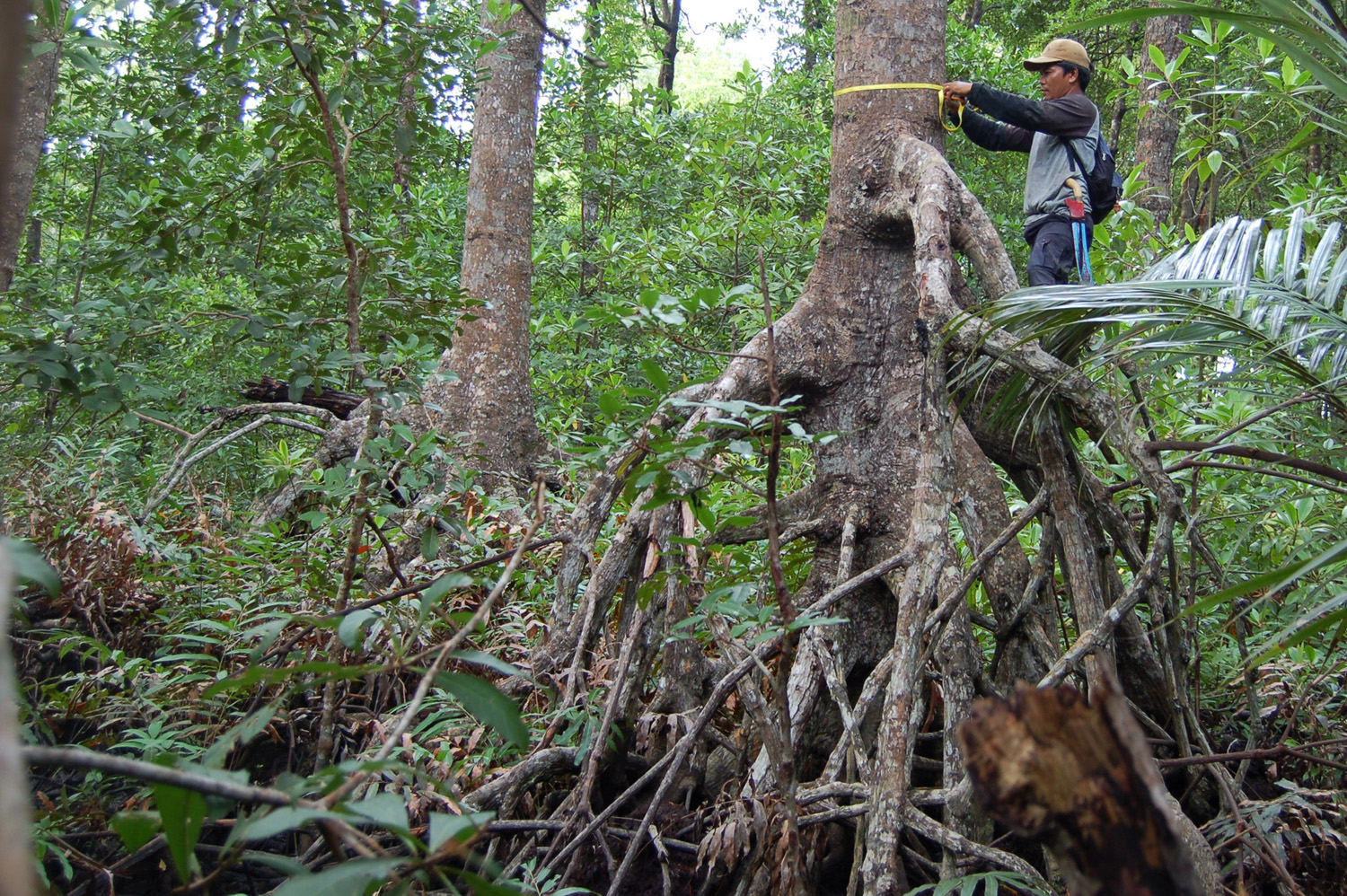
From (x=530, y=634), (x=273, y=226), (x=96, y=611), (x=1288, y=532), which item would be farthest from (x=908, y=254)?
(x=96, y=611)

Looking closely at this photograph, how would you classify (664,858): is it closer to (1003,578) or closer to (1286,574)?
(1003,578)

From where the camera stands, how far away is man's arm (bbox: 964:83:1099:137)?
3.76 m

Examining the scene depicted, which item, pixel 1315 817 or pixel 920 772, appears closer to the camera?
pixel 1315 817

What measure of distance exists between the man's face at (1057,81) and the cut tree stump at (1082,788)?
13.1ft

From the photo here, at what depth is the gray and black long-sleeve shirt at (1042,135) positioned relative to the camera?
383cm

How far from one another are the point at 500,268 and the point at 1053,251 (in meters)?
3.12

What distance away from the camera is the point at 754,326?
16.8 ft

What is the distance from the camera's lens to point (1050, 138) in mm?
4082

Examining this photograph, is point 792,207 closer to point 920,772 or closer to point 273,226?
point 273,226

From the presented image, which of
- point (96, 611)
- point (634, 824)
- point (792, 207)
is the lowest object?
point (634, 824)

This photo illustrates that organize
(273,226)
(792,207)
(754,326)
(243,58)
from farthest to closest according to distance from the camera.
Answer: (792,207) → (754,326) → (273,226) → (243,58)

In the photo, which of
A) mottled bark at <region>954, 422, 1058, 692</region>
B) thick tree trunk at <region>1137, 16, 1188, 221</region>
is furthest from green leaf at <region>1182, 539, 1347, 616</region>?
thick tree trunk at <region>1137, 16, 1188, 221</region>

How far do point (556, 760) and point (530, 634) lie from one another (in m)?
0.76

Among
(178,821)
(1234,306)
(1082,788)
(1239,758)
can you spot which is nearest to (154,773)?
(178,821)
